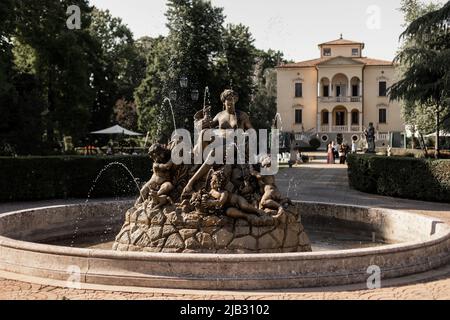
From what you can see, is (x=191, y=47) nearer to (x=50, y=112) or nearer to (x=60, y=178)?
(x=50, y=112)

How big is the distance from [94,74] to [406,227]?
42.8m

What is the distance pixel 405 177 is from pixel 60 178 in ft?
42.9

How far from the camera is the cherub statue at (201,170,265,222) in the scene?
9.05 meters

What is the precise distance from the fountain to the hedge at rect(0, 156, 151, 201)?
7528 millimetres

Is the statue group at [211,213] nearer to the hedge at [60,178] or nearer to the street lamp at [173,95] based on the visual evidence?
the hedge at [60,178]

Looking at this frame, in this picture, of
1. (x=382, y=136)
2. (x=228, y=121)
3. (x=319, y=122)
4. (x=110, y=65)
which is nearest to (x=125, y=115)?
(x=110, y=65)

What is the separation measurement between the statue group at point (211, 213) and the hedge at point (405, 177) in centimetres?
1177

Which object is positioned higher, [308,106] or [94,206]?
[308,106]

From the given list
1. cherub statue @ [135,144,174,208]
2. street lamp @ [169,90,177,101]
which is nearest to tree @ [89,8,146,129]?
street lamp @ [169,90,177,101]

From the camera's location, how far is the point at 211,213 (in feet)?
29.8

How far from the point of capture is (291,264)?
24.3ft

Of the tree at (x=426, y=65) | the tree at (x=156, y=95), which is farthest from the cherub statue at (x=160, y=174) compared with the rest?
the tree at (x=156, y=95)
